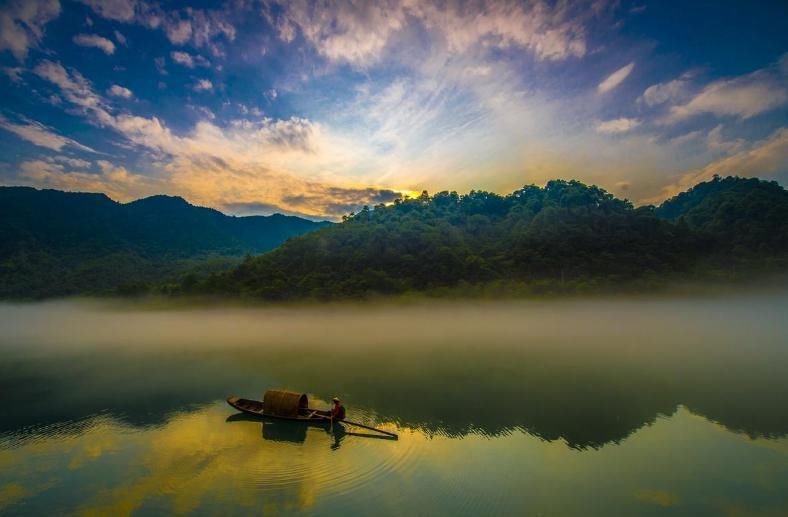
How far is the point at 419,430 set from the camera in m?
14.4

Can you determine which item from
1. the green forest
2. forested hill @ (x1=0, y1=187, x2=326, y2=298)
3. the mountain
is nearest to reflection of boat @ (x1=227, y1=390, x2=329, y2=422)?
the green forest

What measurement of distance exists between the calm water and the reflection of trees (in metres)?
0.13

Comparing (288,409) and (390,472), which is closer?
(390,472)

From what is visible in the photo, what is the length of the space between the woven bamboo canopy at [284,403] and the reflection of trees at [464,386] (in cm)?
264

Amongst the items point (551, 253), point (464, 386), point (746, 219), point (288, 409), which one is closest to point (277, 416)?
point (288, 409)

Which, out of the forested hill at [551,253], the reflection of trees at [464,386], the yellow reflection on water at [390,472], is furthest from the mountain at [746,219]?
the yellow reflection on water at [390,472]

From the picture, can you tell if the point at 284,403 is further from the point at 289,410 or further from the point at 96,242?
the point at 96,242

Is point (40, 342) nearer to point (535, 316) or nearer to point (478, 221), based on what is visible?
point (535, 316)

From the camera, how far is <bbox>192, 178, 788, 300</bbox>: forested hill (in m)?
67.6

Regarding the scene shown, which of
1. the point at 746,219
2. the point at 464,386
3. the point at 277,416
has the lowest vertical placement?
the point at 464,386

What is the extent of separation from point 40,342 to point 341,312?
122 feet

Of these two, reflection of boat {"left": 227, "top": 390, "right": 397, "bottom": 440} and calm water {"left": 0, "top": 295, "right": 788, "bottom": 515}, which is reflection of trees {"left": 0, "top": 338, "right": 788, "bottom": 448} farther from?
reflection of boat {"left": 227, "top": 390, "right": 397, "bottom": 440}

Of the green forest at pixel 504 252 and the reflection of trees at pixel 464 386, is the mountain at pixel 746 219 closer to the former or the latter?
the green forest at pixel 504 252

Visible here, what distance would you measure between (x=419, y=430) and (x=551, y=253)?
63837 millimetres
